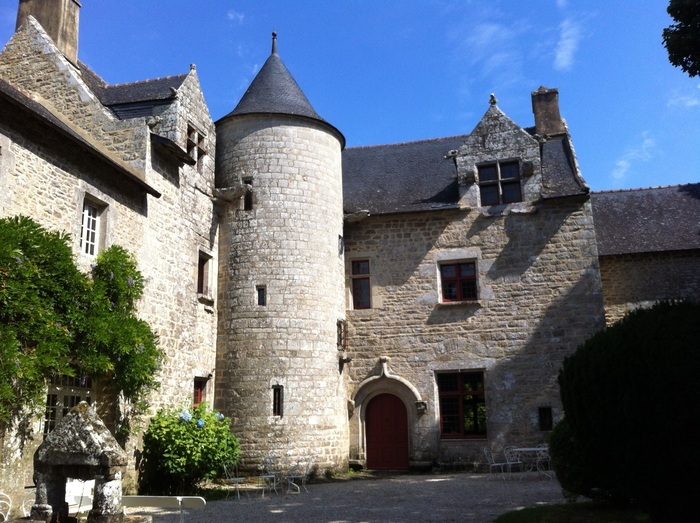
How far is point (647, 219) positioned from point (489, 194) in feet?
16.2

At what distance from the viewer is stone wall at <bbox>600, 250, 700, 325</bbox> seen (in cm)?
1466

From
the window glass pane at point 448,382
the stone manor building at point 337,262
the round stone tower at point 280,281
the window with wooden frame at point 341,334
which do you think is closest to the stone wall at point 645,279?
the stone manor building at point 337,262

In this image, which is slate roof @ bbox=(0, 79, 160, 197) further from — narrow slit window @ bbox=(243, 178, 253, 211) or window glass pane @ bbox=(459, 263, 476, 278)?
window glass pane @ bbox=(459, 263, 476, 278)

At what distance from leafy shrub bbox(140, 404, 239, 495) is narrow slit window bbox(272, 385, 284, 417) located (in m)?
1.56

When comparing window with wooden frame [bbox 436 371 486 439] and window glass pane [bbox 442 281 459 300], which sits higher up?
window glass pane [bbox 442 281 459 300]

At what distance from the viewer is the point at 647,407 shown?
523 cm

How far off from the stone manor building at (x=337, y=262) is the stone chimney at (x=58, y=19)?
0.04 metres

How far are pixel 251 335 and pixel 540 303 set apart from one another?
19.3ft

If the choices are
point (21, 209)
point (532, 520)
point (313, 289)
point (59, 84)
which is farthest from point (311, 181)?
point (532, 520)

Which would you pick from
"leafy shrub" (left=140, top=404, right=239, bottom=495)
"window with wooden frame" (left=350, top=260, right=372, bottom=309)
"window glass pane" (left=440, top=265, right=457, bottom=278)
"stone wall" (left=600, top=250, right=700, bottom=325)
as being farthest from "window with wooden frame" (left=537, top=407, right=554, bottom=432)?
"leafy shrub" (left=140, top=404, right=239, bottom=495)

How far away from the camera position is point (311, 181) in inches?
510

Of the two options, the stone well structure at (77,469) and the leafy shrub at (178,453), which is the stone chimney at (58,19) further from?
the stone well structure at (77,469)

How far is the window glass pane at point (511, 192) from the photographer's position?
13.8 metres

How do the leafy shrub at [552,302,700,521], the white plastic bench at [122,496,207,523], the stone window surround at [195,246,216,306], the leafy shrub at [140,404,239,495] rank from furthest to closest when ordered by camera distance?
1. the stone window surround at [195,246,216,306]
2. the leafy shrub at [140,404,239,495]
3. the white plastic bench at [122,496,207,523]
4. the leafy shrub at [552,302,700,521]
